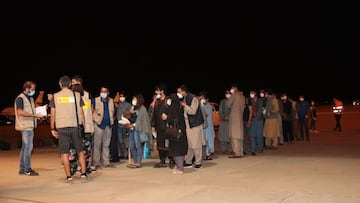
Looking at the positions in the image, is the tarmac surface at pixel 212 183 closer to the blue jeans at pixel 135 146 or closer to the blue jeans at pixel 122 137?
the blue jeans at pixel 135 146

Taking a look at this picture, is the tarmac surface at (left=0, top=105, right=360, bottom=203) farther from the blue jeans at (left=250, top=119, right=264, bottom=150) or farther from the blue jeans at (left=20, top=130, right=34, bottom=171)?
the blue jeans at (left=250, top=119, right=264, bottom=150)

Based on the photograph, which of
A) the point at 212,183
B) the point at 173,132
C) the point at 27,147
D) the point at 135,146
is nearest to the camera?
the point at 212,183

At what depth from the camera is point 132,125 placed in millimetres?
12242

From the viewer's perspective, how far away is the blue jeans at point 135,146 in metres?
12.1

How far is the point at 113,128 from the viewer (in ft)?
44.2

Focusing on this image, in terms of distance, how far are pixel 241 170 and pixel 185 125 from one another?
5.11 ft

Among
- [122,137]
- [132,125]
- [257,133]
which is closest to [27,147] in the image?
[132,125]

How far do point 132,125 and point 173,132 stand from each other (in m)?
1.71

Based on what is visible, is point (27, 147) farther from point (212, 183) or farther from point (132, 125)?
point (212, 183)

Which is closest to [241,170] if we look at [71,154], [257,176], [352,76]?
[257,176]

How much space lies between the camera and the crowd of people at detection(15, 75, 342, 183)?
9.98 metres

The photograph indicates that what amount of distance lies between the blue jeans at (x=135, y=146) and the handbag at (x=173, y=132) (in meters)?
1.36

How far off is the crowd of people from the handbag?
1.9 inches

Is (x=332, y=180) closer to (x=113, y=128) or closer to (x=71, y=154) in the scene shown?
(x=71, y=154)
